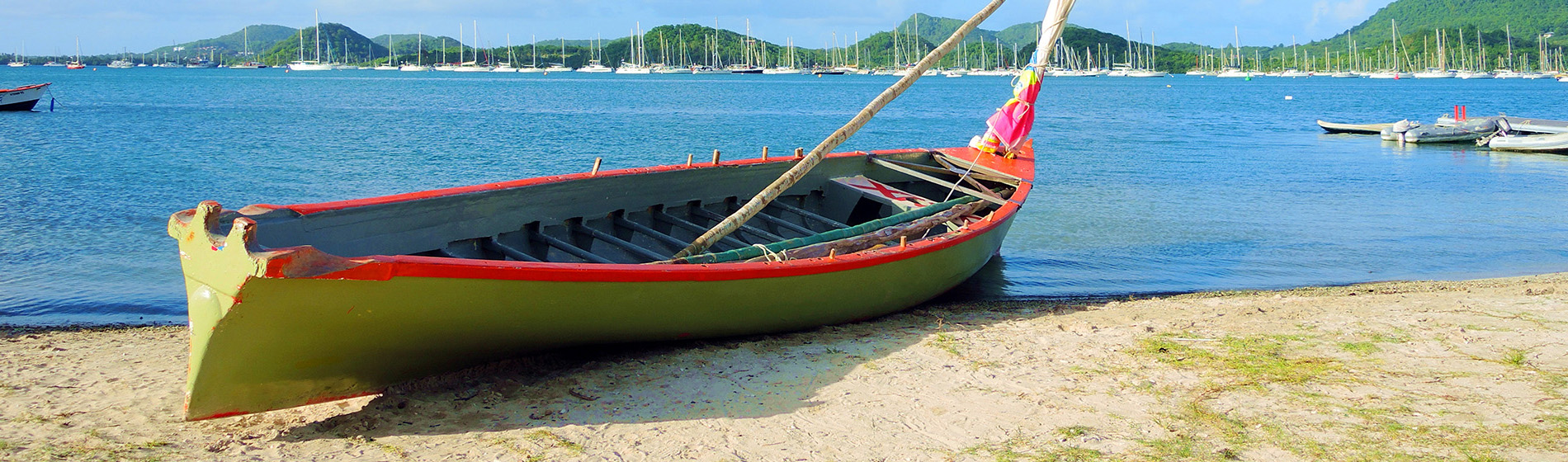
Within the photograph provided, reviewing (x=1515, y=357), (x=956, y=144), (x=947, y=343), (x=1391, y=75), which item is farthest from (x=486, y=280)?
(x=1391, y=75)

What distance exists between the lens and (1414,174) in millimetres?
22797

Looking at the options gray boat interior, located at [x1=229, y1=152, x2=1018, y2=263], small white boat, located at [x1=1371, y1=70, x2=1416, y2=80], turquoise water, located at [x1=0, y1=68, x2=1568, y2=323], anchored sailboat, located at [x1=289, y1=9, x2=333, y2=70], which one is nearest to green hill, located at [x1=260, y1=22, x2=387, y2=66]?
anchored sailboat, located at [x1=289, y1=9, x2=333, y2=70]

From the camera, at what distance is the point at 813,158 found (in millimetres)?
7723

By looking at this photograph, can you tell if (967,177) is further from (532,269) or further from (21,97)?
(21,97)

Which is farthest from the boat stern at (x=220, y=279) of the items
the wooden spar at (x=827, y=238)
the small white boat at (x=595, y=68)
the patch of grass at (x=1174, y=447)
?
the small white boat at (x=595, y=68)

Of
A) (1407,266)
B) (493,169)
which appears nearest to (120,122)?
(493,169)

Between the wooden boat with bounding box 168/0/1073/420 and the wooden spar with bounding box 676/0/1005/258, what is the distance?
18 mm

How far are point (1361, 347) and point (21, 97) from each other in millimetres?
45352

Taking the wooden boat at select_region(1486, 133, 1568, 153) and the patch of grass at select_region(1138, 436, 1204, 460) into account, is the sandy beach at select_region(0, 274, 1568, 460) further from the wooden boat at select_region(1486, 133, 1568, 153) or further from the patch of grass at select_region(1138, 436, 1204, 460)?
the wooden boat at select_region(1486, 133, 1568, 153)

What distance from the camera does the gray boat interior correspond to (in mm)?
5824

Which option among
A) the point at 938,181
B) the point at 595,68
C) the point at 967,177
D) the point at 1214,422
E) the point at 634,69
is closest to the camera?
the point at 1214,422

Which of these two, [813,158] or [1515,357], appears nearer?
[1515,357]

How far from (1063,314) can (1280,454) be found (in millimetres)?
3520

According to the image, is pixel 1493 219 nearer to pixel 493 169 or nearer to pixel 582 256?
pixel 582 256
